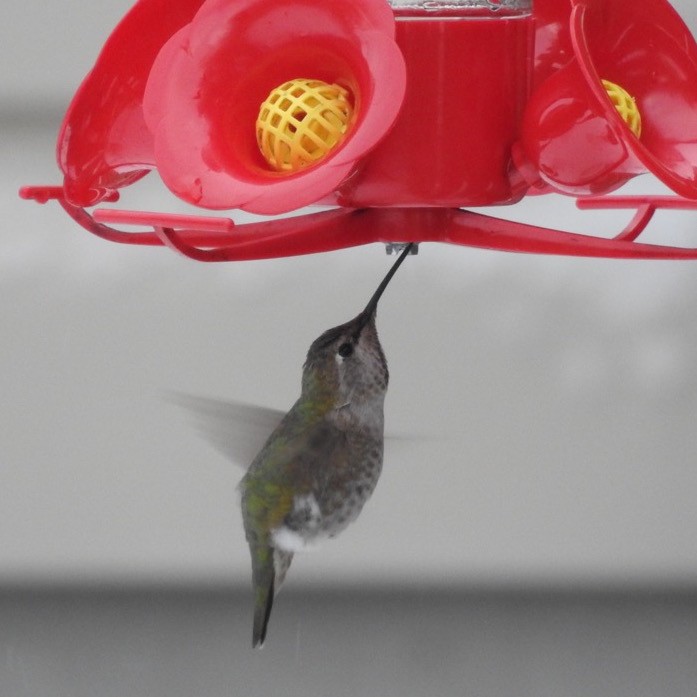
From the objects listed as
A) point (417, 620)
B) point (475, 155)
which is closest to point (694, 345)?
point (417, 620)

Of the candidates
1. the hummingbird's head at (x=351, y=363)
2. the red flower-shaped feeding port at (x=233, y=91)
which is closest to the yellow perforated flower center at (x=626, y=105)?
the red flower-shaped feeding port at (x=233, y=91)

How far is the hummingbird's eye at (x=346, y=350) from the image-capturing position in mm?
1709

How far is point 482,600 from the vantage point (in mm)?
3549


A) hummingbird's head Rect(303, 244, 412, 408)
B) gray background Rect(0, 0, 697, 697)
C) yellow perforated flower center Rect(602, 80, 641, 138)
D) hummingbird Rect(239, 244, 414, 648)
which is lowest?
gray background Rect(0, 0, 697, 697)

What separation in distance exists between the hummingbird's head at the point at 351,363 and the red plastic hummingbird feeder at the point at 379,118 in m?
0.29

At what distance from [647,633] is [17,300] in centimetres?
208

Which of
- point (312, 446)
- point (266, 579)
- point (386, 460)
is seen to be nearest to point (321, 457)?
point (312, 446)

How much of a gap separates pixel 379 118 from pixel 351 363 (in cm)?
66

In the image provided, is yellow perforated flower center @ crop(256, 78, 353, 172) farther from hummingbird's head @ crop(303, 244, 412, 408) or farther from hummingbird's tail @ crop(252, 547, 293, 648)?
hummingbird's tail @ crop(252, 547, 293, 648)

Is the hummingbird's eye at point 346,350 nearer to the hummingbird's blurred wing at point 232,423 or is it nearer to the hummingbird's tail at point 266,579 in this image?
the hummingbird's blurred wing at point 232,423

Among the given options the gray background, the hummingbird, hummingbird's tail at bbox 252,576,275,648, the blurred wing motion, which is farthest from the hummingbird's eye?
the gray background

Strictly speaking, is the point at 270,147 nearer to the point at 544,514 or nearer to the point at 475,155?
the point at 475,155

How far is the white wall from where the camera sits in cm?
326

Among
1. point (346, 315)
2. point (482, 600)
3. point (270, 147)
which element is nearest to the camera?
point (270, 147)
